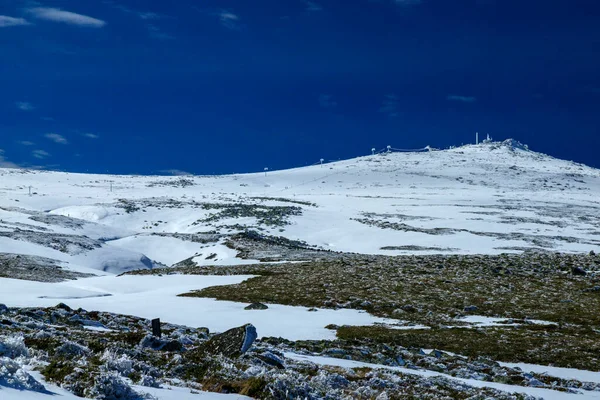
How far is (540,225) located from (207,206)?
70403 mm

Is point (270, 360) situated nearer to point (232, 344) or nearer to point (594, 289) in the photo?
point (232, 344)

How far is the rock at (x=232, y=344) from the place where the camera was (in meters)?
15.6

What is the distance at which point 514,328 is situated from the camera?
31.9 meters

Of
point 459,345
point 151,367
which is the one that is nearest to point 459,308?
point 459,345

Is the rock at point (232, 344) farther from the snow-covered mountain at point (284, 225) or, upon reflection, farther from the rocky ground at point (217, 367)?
the snow-covered mountain at point (284, 225)

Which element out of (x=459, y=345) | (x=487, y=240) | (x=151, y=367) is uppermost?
(x=487, y=240)

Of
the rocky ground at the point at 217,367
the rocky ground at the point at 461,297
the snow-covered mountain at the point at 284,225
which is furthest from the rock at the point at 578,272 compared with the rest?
the rocky ground at the point at 217,367

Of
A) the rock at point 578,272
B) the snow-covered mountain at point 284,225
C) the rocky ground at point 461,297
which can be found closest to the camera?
the rocky ground at point 461,297

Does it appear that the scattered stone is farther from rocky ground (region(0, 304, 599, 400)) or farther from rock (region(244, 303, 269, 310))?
rocky ground (region(0, 304, 599, 400))

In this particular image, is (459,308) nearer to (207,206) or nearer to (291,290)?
(291,290)

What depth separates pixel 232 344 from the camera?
15.9 metres

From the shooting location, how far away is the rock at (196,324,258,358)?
15.6 meters

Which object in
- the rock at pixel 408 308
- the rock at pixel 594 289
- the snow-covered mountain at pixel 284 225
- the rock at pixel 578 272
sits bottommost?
the rock at pixel 408 308

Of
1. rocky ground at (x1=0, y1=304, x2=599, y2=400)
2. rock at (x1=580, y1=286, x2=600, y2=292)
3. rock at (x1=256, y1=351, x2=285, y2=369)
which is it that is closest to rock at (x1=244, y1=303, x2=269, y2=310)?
rocky ground at (x1=0, y1=304, x2=599, y2=400)
